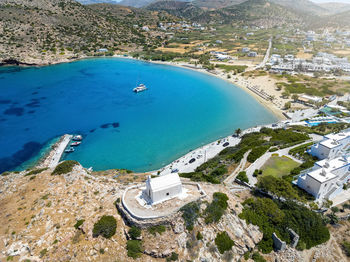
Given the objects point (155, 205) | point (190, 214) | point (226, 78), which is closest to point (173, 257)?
point (190, 214)

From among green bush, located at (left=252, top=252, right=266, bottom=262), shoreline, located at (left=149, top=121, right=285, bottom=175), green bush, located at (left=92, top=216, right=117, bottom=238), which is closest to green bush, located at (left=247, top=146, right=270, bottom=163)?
shoreline, located at (left=149, top=121, right=285, bottom=175)

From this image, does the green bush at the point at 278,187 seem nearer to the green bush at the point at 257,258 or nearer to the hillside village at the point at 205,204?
the hillside village at the point at 205,204

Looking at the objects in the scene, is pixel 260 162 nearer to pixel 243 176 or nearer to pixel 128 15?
pixel 243 176

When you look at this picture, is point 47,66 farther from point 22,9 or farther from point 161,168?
point 161,168

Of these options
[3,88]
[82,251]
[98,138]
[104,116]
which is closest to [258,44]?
[104,116]

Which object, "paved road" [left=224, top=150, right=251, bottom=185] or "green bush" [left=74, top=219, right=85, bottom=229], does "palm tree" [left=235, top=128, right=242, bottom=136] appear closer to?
"paved road" [left=224, top=150, right=251, bottom=185]
